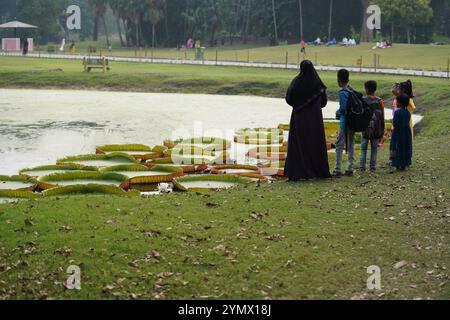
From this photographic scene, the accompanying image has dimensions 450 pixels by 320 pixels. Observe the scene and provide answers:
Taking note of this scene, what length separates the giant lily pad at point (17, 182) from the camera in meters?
15.1

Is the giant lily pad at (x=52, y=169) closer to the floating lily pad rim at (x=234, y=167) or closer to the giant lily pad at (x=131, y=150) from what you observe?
the floating lily pad rim at (x=234, y=167)

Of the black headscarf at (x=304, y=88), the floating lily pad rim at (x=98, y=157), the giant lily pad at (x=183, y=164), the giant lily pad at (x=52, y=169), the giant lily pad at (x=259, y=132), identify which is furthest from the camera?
the giant lily pad at (x=259, y=132)

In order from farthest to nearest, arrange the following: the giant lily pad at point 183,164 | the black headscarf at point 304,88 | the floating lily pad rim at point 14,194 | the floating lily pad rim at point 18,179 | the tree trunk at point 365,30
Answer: the tree trunk at point 365,30
the giant lily pad at point 183,164
the floating lily pad rim at point 18,179
the floating lily pad rim at point 14,194
the black headscarf at point 304,88

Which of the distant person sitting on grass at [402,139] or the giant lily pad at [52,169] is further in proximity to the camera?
the giant lily pad at [52,169]

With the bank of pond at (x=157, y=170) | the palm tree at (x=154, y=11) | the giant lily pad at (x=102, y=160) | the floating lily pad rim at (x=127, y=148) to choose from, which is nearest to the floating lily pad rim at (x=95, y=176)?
the bank of pond at (x=157, y=170)

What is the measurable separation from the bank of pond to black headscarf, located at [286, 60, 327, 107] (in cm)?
200

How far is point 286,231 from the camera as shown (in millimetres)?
10719

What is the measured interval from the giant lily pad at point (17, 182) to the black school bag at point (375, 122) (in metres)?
5.87

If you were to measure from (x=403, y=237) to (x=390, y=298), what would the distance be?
2113 mm

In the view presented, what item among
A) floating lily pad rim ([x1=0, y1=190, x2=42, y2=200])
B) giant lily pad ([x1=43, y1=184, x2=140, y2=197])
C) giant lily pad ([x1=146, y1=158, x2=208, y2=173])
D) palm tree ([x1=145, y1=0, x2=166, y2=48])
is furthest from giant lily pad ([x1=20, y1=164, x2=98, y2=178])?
palm tree ([x1=145, y1=0, x2=166, y2=48])

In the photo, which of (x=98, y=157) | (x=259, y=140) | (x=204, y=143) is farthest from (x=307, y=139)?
(x=259, y=140)

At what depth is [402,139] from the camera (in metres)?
15.0

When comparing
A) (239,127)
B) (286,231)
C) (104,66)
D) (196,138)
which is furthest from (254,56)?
(286,231)
